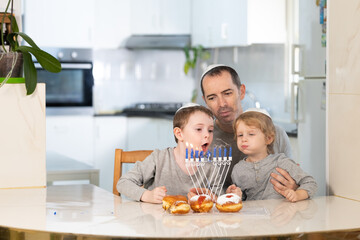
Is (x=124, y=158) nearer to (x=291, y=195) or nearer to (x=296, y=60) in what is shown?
(x=291, y=195)

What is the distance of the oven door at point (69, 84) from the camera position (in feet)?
15.6

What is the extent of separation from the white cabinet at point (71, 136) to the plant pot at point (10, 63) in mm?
2797

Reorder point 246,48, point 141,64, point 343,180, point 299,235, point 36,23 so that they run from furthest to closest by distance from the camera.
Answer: point 141,64 → point 36,23 → point 246,48 → point 343,180 → point 299,235

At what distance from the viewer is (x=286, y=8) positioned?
3541mm

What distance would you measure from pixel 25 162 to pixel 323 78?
6.58ft

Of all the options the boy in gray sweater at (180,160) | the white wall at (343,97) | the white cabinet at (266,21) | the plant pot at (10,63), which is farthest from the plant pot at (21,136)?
the white cabinet at (266,21)

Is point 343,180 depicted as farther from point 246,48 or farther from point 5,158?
point 246,48

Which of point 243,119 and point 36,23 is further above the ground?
point 36,23

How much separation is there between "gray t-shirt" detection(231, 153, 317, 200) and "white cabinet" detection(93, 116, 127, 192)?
2.95 meters

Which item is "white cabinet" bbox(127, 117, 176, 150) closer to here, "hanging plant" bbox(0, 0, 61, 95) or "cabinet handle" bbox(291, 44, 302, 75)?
"cabinet handle" bbox(291, 44, 302, 75)

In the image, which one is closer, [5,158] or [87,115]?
[5,158]

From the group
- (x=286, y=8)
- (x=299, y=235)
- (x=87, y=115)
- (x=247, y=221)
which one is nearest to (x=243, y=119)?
(x=247, y=221)

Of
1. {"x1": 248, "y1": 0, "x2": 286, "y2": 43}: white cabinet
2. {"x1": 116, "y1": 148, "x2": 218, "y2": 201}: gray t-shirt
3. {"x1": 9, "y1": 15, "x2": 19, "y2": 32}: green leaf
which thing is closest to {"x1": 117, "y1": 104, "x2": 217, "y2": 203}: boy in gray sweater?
{"x1": 116, "y1": 148, "x2": 218, "y2": 201}: gray t-shirt

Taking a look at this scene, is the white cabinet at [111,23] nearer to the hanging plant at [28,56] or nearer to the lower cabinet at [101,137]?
the lower cabinet at [101,137]
